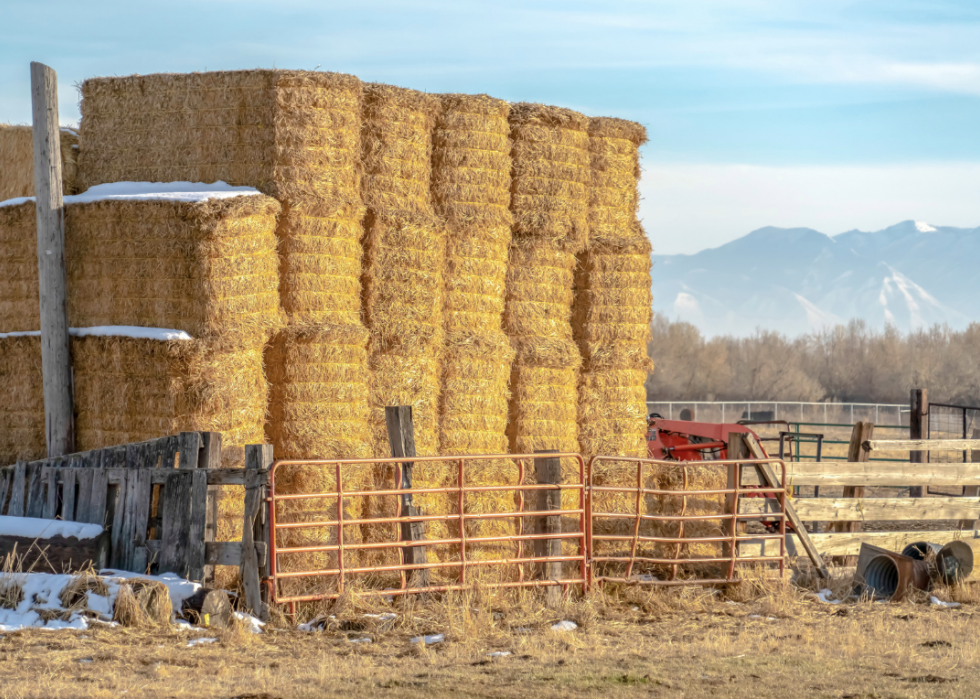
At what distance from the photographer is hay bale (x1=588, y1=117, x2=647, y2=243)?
43.5 feet

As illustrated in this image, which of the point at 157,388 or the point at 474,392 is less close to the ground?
the point at 157,388

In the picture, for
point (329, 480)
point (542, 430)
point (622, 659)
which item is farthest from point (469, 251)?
point (622, 659)

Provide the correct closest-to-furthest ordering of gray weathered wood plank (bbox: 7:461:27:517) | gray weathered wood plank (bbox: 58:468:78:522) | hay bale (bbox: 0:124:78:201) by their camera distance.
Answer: gray weathered wood plank (bbox: 58:468:78:522)
gray weathered wood plank (bbox: 7:461:27:517)
hay bale (bbox: 0:124:78:201)

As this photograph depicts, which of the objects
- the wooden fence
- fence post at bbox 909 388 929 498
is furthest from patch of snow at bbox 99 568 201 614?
fence post at bbox 909 388 929 498

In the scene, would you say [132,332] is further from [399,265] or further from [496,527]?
[496,527]

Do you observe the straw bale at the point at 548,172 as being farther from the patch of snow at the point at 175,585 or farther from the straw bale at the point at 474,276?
the patch of snow at the point at 175,585

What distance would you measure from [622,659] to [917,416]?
13.2m

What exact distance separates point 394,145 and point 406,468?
364cm

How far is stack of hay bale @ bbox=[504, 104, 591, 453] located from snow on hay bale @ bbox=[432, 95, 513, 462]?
0.27m

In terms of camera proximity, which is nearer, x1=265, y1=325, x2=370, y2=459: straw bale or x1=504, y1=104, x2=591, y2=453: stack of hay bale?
x1=265, y1=325, x2=370, y2=459: straw bale

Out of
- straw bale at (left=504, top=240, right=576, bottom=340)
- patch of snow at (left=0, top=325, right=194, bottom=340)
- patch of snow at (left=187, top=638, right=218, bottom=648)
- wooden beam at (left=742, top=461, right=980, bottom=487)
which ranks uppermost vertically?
straw bale at (left=504, top=240, right=576, bottom=340)

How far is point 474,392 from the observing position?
12.3 meters

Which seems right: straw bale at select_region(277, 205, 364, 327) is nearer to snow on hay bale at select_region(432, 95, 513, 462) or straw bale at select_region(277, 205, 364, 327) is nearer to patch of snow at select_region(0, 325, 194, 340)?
patch of snow at select_region(0, 325, 194, 340)

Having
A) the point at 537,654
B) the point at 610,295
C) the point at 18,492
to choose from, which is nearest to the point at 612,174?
the point at 610,295
